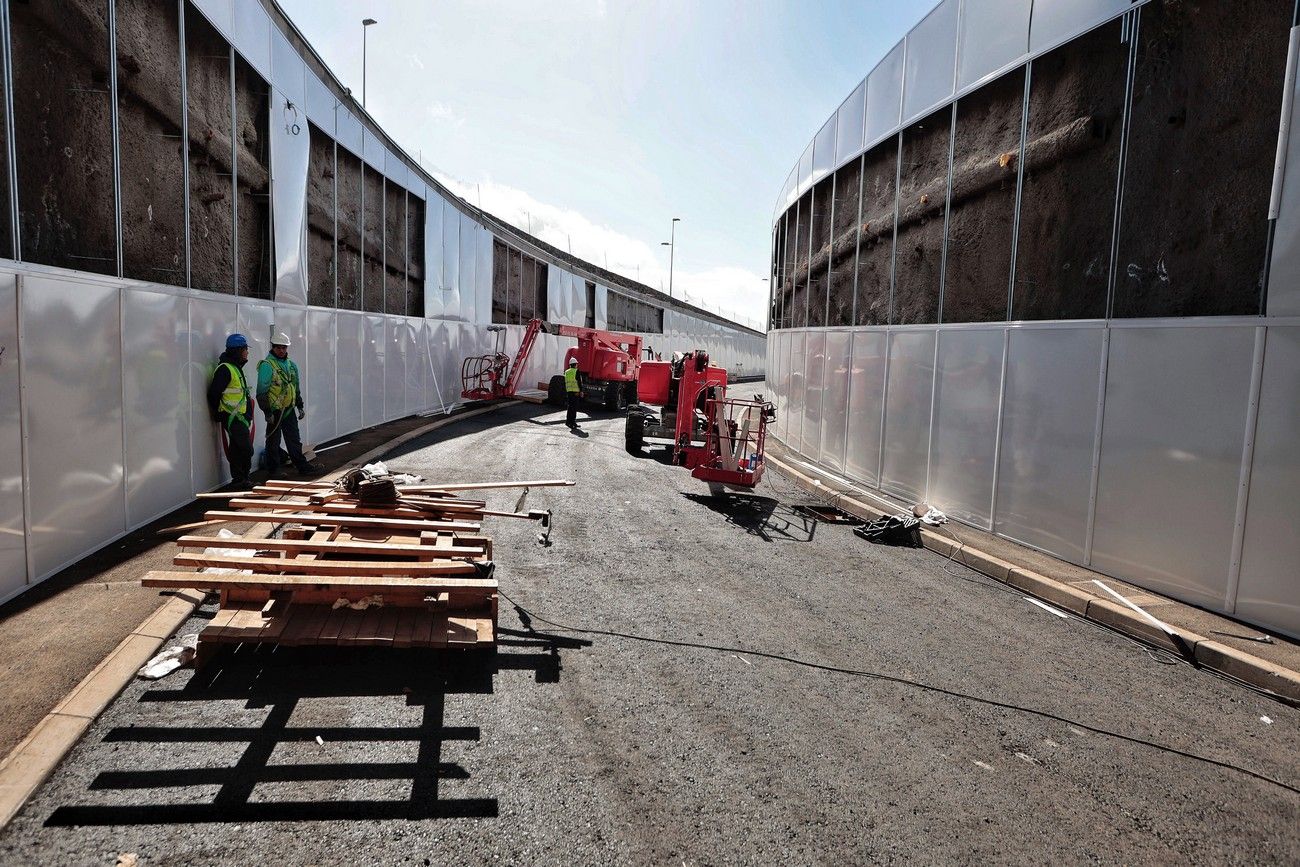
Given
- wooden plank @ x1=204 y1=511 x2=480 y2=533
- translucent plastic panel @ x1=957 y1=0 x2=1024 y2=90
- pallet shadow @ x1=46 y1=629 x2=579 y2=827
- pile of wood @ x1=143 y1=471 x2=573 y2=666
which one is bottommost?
pallet shadow @ x1=46 y1=629 x2=579 y2=827

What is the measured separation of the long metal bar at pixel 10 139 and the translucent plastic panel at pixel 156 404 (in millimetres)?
1451

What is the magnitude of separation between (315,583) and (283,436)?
6421mm

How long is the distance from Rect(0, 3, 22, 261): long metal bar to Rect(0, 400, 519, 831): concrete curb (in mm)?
2890

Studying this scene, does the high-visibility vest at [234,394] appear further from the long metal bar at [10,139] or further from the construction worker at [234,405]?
the long metal bar at [10,139]

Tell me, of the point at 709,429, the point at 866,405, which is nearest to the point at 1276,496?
the point at 866,405

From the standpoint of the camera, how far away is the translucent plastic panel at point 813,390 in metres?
14.5

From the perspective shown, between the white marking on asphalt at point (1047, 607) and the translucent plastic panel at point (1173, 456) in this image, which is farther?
the white marking on asphalt at point (1047, 607)

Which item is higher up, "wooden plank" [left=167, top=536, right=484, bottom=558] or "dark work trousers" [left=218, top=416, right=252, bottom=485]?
"dark work trousers" [left=218, top=416, right=252, bottom=485]

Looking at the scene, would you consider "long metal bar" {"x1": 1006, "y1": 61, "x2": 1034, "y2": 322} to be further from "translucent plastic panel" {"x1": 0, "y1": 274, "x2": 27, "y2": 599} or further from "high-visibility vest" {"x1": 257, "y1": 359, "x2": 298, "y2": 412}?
"translucent plastic panel" {"x1": 0, "y1": 274, "x2": 27, "y2": 599}

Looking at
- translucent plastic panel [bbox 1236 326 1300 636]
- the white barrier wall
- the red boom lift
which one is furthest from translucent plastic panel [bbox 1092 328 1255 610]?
the red boom lift

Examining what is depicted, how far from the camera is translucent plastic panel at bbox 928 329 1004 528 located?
352 inches

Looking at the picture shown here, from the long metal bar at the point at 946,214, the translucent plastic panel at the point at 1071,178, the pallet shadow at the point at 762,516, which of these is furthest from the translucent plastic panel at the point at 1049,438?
the pallet shadow at the point at 762,516

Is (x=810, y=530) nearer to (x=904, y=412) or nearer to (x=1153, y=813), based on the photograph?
(x=904, y=412)

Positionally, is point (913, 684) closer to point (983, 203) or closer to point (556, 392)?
point (983, 203)
